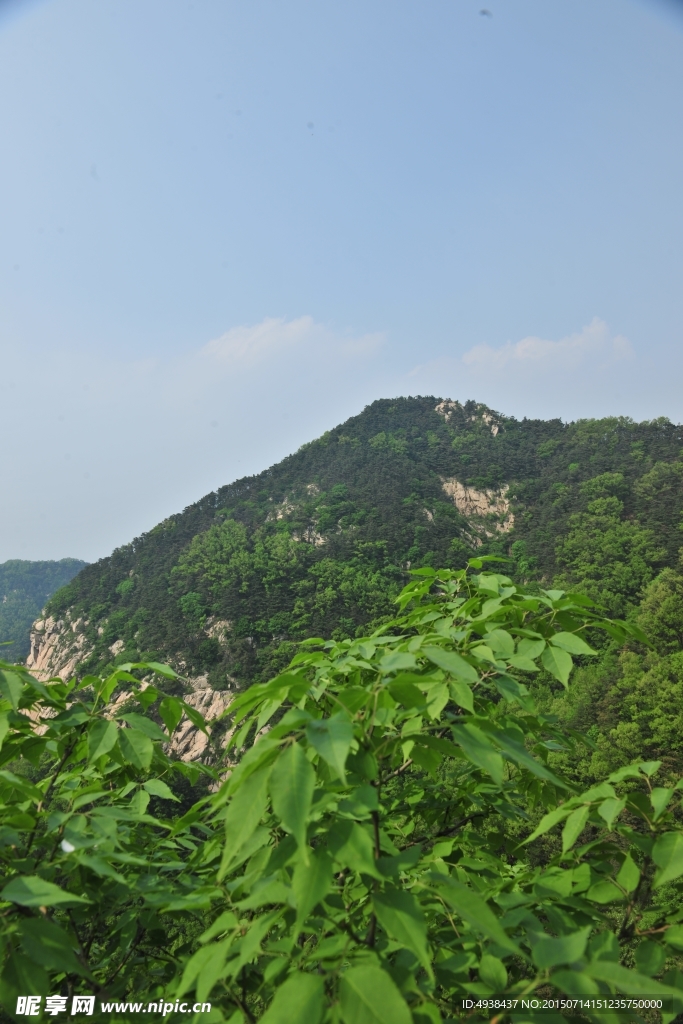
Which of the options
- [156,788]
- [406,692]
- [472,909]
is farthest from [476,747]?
[156,788]

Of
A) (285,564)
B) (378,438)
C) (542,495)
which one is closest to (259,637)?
(285,564)

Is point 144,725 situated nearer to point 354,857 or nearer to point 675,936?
point 354,857

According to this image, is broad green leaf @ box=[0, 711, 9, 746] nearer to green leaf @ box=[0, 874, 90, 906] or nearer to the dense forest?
the dense forest

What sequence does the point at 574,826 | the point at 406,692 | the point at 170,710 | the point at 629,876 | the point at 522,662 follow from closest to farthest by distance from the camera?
the point at 406,692
the point at 574,826
the point at 629,876
the point at 522,662
the point at 170,710

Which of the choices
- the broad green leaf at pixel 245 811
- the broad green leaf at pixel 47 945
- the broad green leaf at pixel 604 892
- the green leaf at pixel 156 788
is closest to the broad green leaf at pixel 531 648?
the broad green leaf at pixel 604 892

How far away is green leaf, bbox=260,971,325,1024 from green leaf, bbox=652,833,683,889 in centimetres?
76

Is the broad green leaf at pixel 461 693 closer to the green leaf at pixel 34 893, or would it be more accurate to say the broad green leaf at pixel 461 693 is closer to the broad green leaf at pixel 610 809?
the broad green leaf at pixel 610 809

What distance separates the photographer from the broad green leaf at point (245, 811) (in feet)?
3.64

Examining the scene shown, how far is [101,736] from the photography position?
1814mm

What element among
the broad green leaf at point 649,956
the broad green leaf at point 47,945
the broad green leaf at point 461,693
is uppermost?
the broad green leaf at point 461,693

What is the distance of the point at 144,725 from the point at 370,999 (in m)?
A: 1.16

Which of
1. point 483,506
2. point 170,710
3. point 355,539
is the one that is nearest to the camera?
point 170,710

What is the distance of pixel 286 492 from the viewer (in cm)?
8375

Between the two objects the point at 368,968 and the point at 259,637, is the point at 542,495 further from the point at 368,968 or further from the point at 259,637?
the point at 368,968
